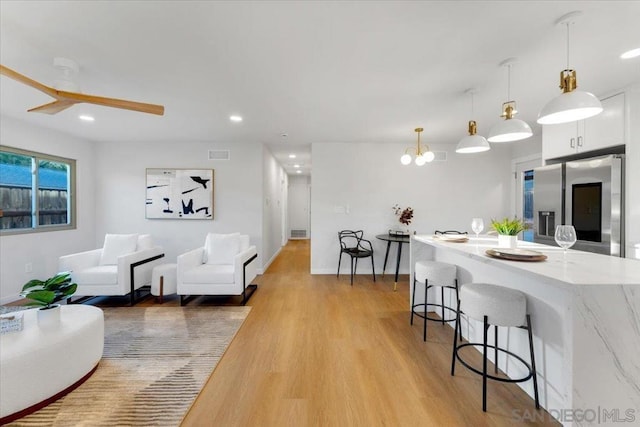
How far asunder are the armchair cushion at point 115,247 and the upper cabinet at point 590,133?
6049 mm

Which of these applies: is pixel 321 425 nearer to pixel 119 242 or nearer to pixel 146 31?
pixel 146 31

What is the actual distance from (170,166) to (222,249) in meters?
2.27

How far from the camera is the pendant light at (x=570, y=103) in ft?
4.93

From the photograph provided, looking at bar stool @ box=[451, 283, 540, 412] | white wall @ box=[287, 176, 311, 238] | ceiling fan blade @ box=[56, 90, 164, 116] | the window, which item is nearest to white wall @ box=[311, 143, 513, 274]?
ceiling fan blade @ box=[56, 90, 164, 116]

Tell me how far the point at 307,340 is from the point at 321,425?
3.36 feet

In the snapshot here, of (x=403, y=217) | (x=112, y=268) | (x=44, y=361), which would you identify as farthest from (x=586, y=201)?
(x=112, y=268)

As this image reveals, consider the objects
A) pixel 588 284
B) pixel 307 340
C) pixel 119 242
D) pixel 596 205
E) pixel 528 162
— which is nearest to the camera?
pixel 588 284

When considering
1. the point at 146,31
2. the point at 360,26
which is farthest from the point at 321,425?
the point at 146,31

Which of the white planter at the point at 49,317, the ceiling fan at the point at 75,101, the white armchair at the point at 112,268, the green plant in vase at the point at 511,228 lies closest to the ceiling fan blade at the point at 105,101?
the ceiling fan at the point at 75,101

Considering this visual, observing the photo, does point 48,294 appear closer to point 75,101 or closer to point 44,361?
point 44,361

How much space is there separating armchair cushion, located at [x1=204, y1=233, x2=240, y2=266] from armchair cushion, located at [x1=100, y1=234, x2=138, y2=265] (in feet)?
3.78

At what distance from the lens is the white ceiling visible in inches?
65.9

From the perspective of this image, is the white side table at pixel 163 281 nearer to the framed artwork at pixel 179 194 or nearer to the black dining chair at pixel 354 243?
the framed artwork at pixel 179 194

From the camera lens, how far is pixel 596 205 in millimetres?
2795
